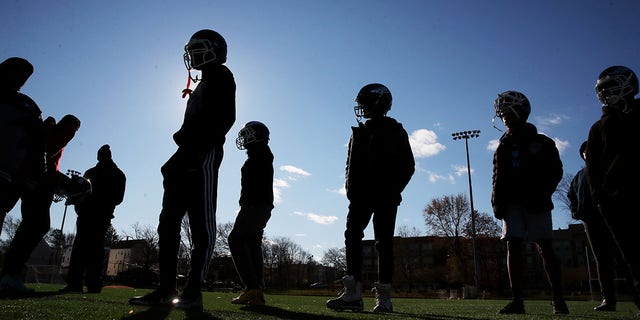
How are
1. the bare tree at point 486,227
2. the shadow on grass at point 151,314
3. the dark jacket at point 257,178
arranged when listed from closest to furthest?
the shadow on grass at point 151,314, the dark jacket at point 257,178, the bare tree at point 486,227

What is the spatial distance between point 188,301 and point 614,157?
3.41 m

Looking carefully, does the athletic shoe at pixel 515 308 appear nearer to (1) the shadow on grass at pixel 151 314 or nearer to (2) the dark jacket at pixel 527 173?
(2) the dark jacket at pixel 527 173

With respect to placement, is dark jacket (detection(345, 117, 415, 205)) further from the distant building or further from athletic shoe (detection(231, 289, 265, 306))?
the distant building

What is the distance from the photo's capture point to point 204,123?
3.72 metres

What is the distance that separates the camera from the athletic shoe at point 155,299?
3.34 meters

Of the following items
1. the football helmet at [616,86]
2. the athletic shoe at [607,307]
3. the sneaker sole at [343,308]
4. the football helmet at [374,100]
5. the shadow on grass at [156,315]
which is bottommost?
the athletic shoe at [607,307]

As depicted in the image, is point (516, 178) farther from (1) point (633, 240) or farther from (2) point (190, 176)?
(2) point (190, 176)

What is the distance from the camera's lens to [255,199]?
5.64m

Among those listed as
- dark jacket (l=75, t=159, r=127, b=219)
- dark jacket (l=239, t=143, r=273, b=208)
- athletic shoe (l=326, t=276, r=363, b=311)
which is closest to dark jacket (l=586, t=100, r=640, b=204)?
athletic shoe (l=326, t=276, r=363, b=311)

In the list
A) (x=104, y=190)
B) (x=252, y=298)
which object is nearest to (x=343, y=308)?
(x=252, y=298)

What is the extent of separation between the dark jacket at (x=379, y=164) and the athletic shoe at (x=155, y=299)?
198 cm

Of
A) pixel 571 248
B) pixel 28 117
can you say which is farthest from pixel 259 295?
pixel 571 248

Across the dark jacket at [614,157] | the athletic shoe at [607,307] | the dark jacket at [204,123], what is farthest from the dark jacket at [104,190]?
the athletic shoe at [607,307]

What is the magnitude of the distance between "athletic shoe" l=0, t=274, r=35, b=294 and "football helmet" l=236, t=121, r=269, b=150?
302cm
